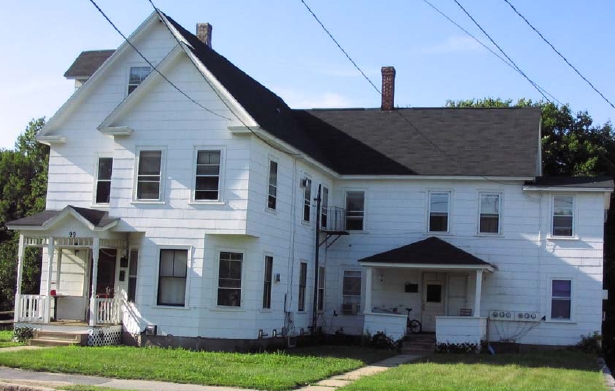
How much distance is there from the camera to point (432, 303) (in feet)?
101

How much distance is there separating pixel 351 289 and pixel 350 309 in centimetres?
74

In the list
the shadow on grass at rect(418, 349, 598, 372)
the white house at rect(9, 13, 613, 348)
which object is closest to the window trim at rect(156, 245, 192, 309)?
the white house at rect(9, 13, 613, 348)

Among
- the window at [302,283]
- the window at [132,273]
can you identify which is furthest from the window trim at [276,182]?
the window at [132,273]

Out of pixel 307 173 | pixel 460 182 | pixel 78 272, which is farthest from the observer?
pixel 460 182

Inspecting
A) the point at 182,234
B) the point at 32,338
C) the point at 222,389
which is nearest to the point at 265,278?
the point at 182,234

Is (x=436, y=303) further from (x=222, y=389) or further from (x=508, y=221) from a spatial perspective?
(x=222, y=389)

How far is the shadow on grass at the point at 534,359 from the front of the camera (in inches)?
928

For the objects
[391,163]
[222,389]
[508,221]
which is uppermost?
[391,163]

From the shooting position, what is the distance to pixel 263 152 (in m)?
24.6

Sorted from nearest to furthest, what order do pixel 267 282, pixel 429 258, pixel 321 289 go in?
pixel 267 282 → pixel 429 258 → pixel 321 289

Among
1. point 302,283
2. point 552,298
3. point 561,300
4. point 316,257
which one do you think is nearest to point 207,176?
point 302,283

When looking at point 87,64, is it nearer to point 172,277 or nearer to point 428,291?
point 172,277

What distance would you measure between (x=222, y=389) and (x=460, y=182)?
54.4ft

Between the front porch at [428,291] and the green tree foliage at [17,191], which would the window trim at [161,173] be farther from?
the green tree foliage at [17,191]
